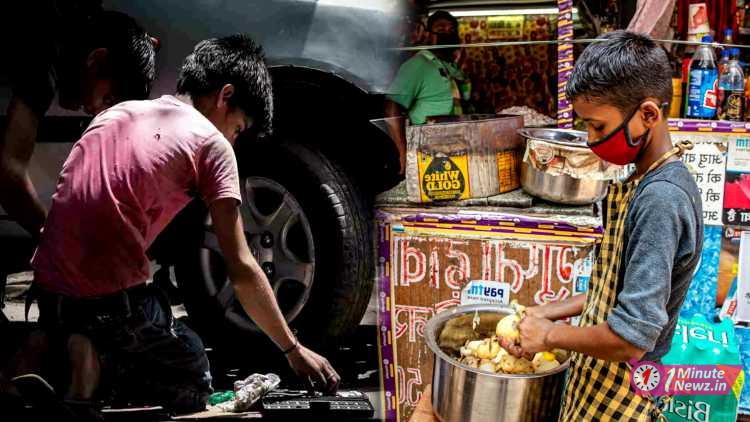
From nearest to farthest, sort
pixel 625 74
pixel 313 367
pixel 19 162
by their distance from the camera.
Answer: pixel 625 74 → pixel 19 162 → pixel 313 367

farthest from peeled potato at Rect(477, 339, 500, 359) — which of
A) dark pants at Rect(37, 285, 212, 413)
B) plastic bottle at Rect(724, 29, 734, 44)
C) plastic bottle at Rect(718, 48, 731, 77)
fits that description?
plastic bottle at Rect(724, 29, 734, 44)

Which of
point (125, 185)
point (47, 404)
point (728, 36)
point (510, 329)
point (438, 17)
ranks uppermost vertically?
point (438, 17)

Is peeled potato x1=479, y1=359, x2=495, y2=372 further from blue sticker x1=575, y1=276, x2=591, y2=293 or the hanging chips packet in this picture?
the hanging chips packet

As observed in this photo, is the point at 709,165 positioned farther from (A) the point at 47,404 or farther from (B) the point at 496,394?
(A) the point at 47,404

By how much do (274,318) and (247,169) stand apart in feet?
1.52

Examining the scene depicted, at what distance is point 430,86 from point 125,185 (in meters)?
2.06

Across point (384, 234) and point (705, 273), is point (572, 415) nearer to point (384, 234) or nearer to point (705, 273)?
point (384, 234)

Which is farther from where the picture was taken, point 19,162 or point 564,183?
point 564,183

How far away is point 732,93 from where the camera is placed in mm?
3076

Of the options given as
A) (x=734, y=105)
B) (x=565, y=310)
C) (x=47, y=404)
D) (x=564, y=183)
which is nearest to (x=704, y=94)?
(x=734, y=105)

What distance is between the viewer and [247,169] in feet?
7.14

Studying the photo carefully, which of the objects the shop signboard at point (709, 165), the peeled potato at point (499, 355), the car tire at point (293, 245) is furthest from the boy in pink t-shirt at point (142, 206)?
the shop signboard at point (709, 165)

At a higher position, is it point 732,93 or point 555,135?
point 732,93

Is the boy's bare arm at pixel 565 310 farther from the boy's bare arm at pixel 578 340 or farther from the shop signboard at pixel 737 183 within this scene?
the shop signboard at pixel 737 183
